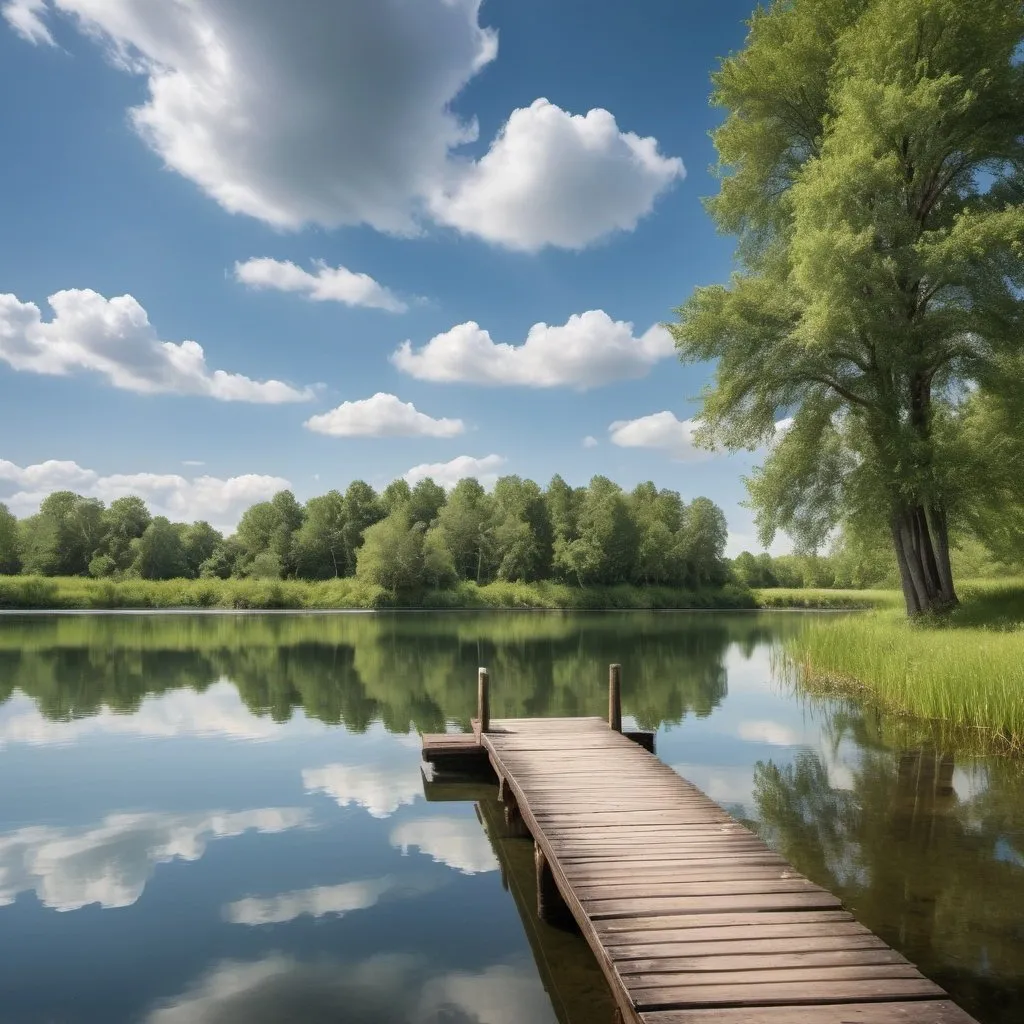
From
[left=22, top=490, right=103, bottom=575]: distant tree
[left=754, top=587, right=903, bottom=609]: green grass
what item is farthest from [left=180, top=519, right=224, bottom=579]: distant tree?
[left=754, top=587, right=903, bottom=609]: green grass

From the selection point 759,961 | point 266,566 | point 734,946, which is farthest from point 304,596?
point 759,961

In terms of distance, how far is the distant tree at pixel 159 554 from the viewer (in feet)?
295

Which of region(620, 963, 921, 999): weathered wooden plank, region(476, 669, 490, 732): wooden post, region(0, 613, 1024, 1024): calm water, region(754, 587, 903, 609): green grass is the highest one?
region(754, 587, 903, 609): green grass

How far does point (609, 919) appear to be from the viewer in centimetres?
617

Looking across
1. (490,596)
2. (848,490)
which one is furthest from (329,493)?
(848,490)

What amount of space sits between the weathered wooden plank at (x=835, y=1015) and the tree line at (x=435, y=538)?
7809 centimetres

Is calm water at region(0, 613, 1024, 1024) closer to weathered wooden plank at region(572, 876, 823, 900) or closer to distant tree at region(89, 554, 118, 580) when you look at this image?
weathered wooden plank at region(572, 876, 823, 900)

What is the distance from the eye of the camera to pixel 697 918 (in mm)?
6133

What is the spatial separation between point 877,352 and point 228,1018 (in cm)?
2196

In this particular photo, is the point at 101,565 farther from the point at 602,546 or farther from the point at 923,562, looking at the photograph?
the point at 923,562

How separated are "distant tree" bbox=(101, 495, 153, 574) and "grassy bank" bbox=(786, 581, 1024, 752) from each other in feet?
273

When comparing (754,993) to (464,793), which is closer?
(754,993)

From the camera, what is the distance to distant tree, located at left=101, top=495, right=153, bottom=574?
92188 millimetres

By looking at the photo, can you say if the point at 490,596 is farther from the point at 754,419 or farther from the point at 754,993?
the point at 754,993
